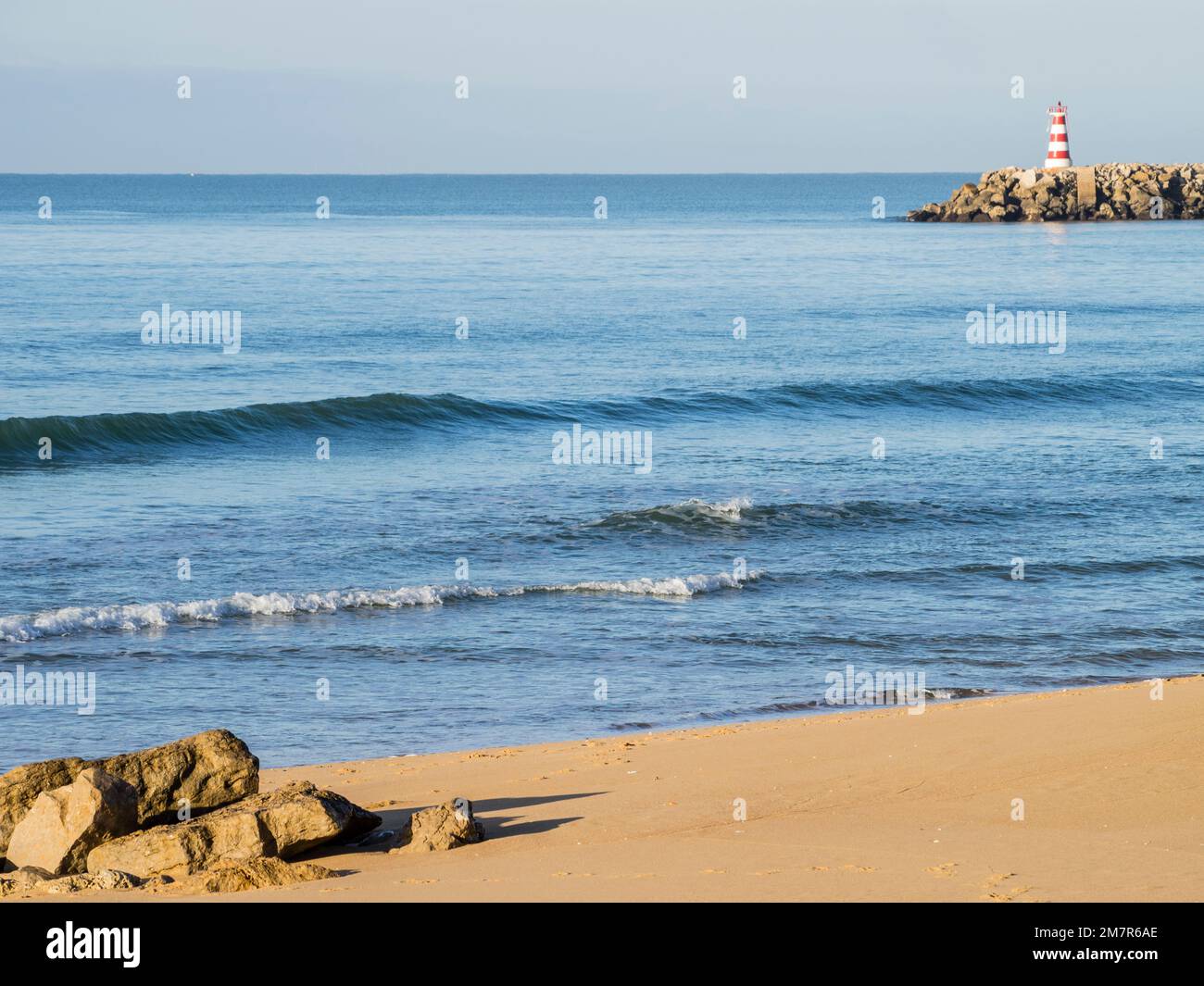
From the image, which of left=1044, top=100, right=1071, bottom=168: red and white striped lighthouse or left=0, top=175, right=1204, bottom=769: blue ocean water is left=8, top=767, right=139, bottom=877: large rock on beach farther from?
left=1044, top=100, right=1071, bottom=168: red and white striped lighthouse

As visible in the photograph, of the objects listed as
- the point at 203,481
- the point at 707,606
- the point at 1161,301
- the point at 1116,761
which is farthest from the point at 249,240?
the point at 1116,761

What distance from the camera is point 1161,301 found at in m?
50.8

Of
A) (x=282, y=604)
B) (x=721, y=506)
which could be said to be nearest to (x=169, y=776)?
(x=282, y=604)

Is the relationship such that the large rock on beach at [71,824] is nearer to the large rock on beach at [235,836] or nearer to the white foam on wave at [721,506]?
the large rock on beach at [235,836]

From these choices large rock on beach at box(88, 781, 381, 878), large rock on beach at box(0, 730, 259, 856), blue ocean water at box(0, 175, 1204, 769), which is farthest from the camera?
blue ocean water at box(0, 175, 1204, 769)

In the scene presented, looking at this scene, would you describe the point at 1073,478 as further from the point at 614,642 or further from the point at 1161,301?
the point at 1161,301

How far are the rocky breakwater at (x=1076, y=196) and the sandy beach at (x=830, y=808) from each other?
3707 inches

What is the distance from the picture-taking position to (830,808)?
8.69 m

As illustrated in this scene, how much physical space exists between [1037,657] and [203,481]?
1334 centimetres

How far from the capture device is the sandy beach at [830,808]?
6.84 meters

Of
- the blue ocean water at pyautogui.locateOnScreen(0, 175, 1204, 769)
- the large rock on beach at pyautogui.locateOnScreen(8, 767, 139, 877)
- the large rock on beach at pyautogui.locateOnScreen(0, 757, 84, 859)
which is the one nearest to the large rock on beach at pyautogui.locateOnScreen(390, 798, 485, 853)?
the large rock on beach at pyautogui.locateOnScreen(8, 767, 139, 877)

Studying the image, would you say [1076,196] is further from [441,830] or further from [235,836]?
[235,836]

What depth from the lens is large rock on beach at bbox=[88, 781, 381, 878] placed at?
7105mm

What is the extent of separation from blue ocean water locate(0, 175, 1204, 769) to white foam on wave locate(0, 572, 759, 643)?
0.04 metres
